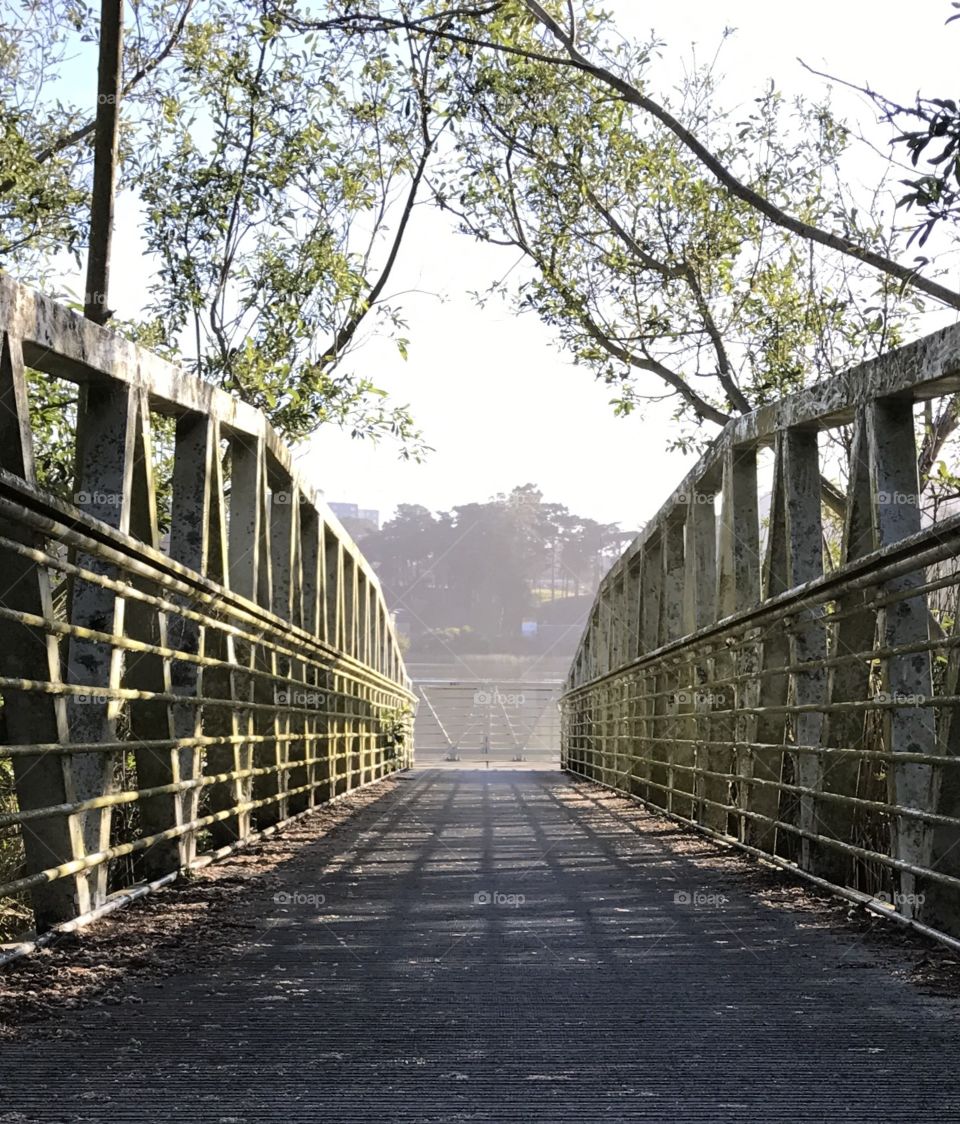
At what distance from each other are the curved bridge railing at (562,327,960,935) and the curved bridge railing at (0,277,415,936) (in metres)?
1.99

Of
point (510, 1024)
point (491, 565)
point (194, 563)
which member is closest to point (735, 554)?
point (194, 563)

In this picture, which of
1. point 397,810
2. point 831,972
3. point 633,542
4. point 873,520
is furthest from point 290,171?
point 831,972

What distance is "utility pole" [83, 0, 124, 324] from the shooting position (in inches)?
308

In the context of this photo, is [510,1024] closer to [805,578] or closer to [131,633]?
[131,633]

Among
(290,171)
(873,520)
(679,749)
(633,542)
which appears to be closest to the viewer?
(873,520)

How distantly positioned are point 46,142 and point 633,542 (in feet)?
17.4

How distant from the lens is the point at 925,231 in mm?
3393

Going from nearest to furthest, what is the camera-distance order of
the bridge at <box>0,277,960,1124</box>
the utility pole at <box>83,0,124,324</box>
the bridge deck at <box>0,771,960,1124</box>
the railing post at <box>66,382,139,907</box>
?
the bridge deck at <box>0,771,960,1124</box> < the bridge at <box>0,277,960,1124</box> < the railing post at <box>66,382,139,907</box> < the utility pole at <box>83,0,124,324</box>

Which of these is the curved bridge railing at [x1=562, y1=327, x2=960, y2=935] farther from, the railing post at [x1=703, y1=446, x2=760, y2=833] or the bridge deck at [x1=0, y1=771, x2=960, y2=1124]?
the bridge deck at [x1=0, y1=771, x2=960, y2=1124]

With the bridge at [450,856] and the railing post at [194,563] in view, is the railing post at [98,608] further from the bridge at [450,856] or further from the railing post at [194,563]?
the railing post at [194,563]

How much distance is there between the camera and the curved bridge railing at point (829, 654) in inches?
143

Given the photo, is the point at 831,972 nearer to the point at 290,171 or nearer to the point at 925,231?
the point at 925,231

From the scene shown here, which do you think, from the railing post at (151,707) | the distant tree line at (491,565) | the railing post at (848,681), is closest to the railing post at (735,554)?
the railing post at (848,681)

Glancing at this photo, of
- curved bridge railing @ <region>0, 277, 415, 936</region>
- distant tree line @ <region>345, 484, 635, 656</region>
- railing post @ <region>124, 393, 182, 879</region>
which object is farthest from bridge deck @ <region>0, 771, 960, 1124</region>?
distant tree line @ <region>345, 484, 635, 656</region>
